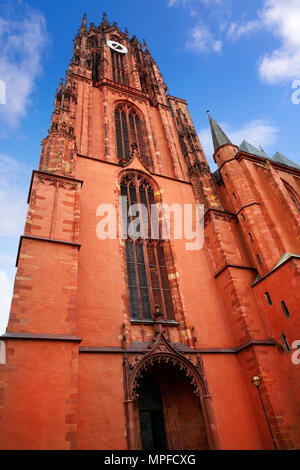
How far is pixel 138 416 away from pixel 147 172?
35.6 ft

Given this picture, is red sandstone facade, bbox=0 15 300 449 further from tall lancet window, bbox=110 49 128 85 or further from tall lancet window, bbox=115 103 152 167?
tall lancet window, bbox=110 49 128 85

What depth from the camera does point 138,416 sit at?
979cm

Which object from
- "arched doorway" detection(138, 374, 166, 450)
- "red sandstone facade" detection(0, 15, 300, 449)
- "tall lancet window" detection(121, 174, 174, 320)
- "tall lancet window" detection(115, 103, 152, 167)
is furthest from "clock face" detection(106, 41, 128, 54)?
"arched doorway" detection(138, 374, 166, 450)

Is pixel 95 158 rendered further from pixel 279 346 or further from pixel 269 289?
pixel 279 346

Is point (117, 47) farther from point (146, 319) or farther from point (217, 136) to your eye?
point (146, 319)

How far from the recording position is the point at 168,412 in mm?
10281

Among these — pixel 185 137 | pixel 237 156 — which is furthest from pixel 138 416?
pixel 185 137
